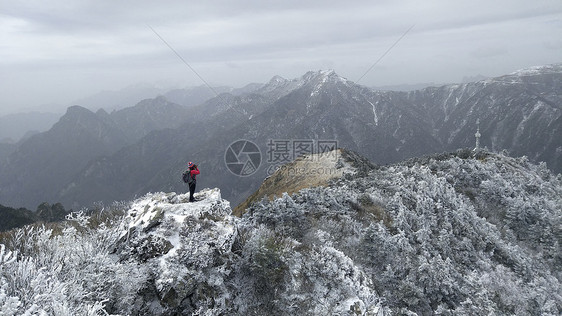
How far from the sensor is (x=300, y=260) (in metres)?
13.9

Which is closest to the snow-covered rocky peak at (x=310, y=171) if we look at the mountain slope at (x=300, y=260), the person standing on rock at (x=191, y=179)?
the mountain slope at (x=300, y=260)

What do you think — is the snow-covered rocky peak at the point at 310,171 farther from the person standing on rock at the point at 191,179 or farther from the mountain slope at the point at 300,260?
the person standing on rock at the point at 191,179

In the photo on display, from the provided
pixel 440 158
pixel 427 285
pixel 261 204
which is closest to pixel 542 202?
pixel 440 158

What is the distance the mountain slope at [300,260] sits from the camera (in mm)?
10055

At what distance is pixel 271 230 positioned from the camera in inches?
703

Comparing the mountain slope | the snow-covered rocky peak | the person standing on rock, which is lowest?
the snow-covered rocky peak

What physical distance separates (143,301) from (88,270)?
2157 mm

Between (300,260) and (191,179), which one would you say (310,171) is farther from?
(300,260)

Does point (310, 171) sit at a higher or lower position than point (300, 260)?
lower

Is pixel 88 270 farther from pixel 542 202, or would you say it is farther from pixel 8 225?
pixel 8 225

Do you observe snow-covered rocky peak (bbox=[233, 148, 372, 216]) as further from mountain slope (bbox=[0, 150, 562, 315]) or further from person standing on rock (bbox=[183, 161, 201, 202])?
person standing on rock (bbox=[183, 161, 201, 202])

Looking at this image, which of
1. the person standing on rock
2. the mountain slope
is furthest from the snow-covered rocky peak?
the person standing on rock

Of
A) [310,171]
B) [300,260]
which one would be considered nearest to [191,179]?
[300,260]

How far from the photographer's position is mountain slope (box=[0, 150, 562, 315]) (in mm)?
10055
